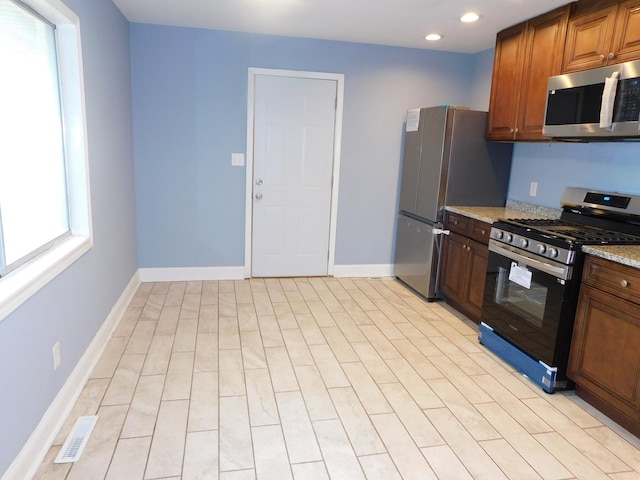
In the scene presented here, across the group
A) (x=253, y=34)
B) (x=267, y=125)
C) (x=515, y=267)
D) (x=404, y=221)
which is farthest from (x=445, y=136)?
(x=253, y=34)

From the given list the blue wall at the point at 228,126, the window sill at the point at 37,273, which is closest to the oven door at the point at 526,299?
the blue wall at the point at 228,126

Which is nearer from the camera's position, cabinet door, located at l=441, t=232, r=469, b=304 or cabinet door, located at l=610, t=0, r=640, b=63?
cabinet door, located at l=610, t=0, r=640, b=63

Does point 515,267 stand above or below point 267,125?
below

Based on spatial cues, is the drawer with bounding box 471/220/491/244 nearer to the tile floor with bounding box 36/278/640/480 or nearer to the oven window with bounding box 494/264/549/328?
the oven window with bounding box 494/264/549/328

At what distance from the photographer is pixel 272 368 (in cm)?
290

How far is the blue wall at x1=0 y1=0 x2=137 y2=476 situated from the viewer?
1.81 m

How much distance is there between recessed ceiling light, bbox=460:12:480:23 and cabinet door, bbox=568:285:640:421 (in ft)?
7.24

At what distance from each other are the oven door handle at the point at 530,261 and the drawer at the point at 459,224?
46 centimetres

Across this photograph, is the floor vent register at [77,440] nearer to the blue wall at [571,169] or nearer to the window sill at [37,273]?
the window sill at [37,273]

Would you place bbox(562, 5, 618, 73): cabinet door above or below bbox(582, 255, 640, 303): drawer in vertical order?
above

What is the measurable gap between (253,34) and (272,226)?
6.18 ft

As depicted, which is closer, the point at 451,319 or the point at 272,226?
the point at 451,319

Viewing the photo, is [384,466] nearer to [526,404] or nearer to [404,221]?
[526,404]

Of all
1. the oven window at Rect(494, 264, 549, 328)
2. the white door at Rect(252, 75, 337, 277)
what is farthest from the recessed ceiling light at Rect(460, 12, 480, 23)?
the oven window at Rect(494, 264, 549, 328)
